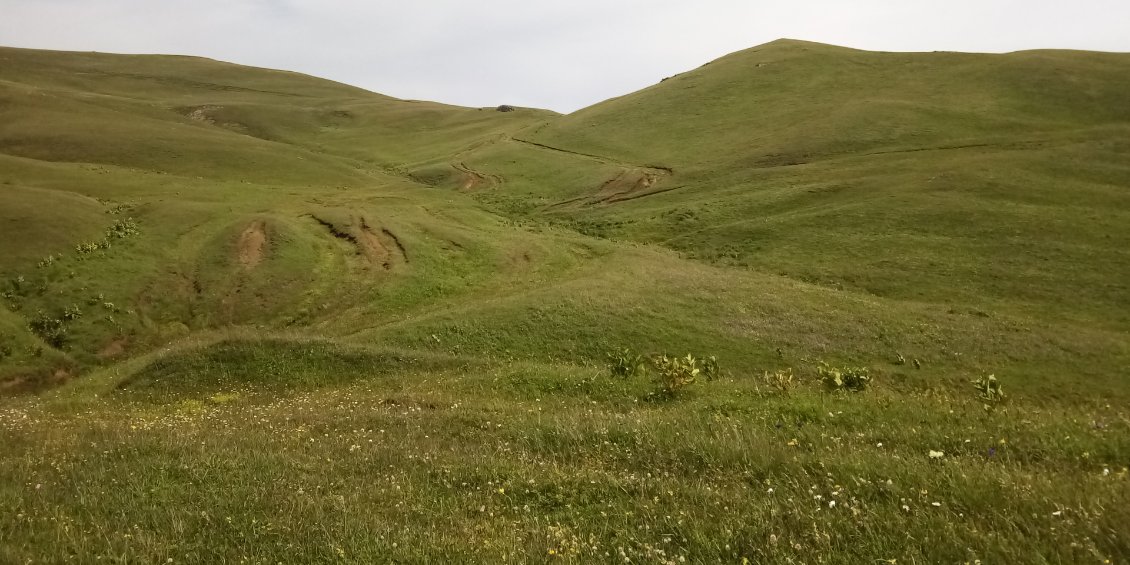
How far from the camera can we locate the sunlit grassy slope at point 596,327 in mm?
6727

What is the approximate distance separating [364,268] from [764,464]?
34.2 m

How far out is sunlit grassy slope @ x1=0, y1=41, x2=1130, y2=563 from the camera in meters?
6.73

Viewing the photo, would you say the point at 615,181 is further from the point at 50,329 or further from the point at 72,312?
the point at 50,329

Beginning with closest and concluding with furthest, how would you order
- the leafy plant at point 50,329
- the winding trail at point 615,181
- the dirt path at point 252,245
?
the leafy plant at point 50,329 → the dirt path at point 252,245 → the winding trail at point 615,181

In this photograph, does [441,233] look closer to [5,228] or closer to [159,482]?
[5,228]

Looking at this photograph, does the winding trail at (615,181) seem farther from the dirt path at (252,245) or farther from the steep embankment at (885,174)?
the dirt path at (252,245)

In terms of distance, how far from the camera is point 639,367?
18.4 metres

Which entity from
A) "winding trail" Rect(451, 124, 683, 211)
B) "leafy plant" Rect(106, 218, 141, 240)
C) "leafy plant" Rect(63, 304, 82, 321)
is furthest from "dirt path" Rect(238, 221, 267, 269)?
"winding trail" Rect(451, 124, 683, 211)

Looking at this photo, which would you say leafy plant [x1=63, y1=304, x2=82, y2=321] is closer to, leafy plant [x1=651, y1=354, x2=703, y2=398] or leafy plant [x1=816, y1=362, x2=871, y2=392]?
leafy plant [x1=651, y1=354, x2=703, y2=398]

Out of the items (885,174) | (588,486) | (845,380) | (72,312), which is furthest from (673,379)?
(885,174)

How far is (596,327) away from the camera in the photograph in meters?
29.5

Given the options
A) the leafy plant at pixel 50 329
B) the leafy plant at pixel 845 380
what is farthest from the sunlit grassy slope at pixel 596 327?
the leafy plant at pixel 845 380

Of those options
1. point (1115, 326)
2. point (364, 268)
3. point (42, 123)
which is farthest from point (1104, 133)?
point (42, 123)

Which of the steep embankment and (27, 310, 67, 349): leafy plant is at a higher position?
the steep embankment
